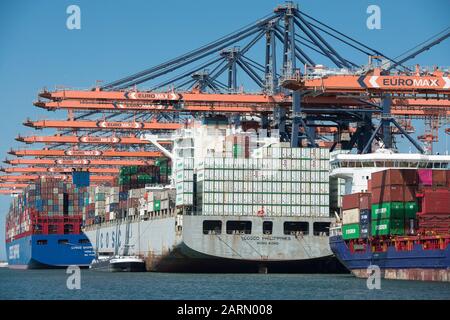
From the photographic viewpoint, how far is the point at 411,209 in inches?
2224

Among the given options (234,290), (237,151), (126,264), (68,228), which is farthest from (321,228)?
(68,228)

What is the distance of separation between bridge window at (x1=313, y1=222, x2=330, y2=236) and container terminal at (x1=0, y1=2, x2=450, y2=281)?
95 mm

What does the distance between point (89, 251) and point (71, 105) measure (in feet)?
109

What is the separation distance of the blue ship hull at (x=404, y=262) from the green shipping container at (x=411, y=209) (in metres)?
1.89

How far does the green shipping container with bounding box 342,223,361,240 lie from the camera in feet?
200

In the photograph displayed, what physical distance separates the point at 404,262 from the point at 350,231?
21.0ft

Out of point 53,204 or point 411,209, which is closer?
point 411,209

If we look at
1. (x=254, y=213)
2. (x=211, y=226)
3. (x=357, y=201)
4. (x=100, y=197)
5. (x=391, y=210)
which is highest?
(x=357, y=201)

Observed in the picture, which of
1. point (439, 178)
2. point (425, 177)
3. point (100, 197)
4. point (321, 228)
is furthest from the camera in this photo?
point (100, 197)

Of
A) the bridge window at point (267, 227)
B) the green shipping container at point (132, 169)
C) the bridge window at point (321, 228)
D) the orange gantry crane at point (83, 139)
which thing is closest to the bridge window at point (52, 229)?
the orange gantry crane at point (83, 139)

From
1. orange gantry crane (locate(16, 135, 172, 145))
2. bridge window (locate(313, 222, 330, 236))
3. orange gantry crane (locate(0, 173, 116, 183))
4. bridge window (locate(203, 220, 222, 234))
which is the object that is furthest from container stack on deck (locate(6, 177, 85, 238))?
bridge window (locate(313, 222, 330, 236))

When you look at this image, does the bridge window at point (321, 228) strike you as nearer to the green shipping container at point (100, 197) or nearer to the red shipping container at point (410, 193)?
the red shipping container at point (410, 193)

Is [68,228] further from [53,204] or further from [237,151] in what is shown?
[237,151]
